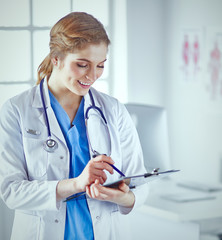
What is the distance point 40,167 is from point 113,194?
23cm

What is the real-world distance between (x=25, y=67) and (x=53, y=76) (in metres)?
0.72

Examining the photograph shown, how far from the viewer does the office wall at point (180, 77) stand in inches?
134

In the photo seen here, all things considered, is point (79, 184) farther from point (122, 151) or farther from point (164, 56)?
point (164, 56)

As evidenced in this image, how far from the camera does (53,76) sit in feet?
4.57

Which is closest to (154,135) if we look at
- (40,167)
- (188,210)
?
(188,210)

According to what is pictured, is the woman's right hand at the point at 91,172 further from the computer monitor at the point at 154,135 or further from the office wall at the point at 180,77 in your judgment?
the office wall at the point at 180,77

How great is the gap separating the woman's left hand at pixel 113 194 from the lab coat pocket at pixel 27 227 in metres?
0.21

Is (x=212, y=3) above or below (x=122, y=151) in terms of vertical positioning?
above

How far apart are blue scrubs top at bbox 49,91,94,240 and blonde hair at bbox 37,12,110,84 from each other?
0.23 m

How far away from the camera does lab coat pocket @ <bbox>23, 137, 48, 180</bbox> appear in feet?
4.22

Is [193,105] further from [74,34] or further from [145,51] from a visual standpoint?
[74,34]

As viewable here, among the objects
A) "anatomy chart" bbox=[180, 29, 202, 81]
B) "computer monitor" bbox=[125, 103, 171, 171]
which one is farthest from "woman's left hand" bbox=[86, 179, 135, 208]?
"anatomy chart" bbox=[180, 29, 202, 81]

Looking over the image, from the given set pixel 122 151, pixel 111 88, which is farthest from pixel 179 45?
pixel 122 151

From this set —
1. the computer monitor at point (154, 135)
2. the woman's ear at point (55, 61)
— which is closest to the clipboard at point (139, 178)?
Result: the woman's ear at point (55, 61)
